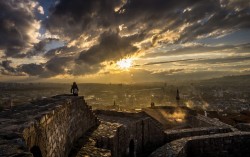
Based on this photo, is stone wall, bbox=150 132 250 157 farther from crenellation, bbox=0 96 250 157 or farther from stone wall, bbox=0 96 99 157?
stone wall, bbox=0 96 99 157

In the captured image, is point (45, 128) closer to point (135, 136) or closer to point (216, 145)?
point (135, 136)

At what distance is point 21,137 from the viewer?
573 centimetres

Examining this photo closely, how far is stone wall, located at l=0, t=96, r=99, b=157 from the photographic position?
595cm

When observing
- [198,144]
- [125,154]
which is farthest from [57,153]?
[198,144]

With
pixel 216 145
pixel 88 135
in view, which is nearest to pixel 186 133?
pixel 216 145

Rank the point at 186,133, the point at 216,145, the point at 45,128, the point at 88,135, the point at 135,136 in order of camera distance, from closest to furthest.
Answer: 1. the point at 45,128
2. the point at 88,135
3. the point at 216,145
4. the point at 135,136
5. the point at 186,133

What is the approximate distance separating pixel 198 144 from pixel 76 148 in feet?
27.9

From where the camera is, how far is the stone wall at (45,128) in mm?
5945

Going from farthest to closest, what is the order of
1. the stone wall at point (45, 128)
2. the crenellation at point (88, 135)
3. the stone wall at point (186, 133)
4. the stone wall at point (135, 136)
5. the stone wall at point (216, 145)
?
the stone wall at point (186, 133)
the stone wall at point (216, 145)
the stone wall at point (135, 136)
the crenellation at point (88, 135)
the stone wall at point (45, 128)

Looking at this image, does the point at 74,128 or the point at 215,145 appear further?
the point at 215,145

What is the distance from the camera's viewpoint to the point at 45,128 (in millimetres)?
7504

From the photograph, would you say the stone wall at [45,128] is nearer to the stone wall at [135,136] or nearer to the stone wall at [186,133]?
the stone wall at [135,136]

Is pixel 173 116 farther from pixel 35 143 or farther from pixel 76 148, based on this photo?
pixel 35 143

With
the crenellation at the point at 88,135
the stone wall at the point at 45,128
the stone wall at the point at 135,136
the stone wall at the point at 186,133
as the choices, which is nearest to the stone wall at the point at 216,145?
the crenellation at the point at 88,135
